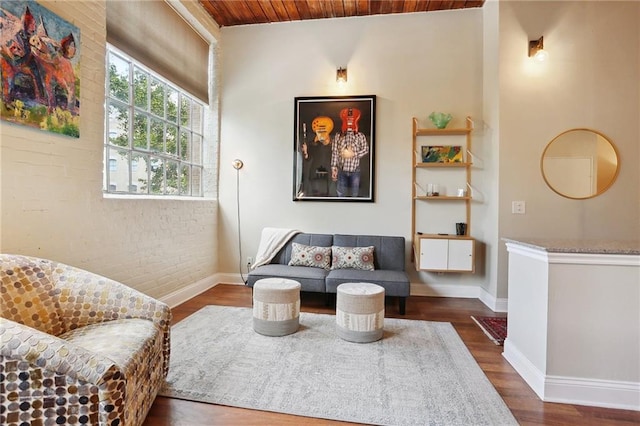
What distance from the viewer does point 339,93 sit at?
3.86 metres

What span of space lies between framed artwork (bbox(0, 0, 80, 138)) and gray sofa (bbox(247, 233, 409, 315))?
207 centimetres

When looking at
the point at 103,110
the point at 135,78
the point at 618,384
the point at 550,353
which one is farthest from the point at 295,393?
the point at 135,78

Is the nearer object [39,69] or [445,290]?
[39,69]

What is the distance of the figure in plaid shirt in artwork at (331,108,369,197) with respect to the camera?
3.79 m

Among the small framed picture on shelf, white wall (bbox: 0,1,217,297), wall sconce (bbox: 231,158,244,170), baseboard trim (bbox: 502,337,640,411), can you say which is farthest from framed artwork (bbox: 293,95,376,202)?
baseboard trim (bbox: 502,337,640,411)

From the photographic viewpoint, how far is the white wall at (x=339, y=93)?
3.66 m

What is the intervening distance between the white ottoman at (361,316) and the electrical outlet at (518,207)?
1750mm

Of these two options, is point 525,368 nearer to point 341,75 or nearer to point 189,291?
point 189,291

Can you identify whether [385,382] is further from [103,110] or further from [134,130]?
[134,130]

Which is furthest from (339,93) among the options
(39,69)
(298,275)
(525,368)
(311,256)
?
(525,368)

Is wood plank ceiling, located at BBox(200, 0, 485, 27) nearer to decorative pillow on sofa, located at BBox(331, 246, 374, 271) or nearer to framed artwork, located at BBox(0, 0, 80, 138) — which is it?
framed artwork, located at BBox(0, 0, 80, 138)

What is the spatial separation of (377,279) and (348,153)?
63.1 inches

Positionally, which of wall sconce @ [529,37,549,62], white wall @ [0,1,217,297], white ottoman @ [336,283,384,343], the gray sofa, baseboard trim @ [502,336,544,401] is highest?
wall sconce @ [529,37,549,62]

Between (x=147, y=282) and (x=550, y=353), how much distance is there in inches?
122
